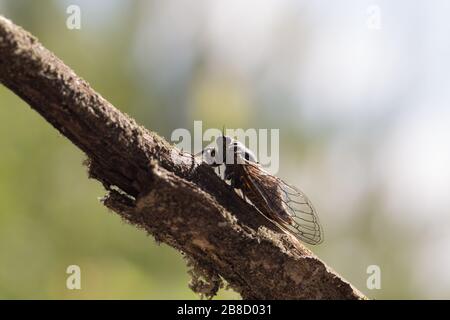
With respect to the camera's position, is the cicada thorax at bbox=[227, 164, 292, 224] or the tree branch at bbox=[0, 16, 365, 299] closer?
the tree branch at bbox=[0, 16, 365, 299]

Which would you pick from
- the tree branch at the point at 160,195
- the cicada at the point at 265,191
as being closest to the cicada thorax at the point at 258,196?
the cicada at the point at 265,191

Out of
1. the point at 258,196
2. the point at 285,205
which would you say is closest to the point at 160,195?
the point at 258,196

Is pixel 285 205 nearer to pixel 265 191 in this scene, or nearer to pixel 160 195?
pixel 265 191

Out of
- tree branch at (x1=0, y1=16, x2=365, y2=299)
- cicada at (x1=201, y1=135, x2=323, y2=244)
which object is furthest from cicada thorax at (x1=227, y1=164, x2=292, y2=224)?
tree branch at (x1=0, y1=16, x2=365, y2=299)

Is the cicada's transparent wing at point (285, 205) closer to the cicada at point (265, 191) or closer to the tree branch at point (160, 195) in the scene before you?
the cicada at point (265, 191)

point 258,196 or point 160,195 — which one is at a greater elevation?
point 258,196

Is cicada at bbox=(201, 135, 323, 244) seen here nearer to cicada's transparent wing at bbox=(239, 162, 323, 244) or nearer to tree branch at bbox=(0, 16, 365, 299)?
cicada's transparent wing at bbox=(239, 162, 323, 244)

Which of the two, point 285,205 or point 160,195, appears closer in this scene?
point 160,195
